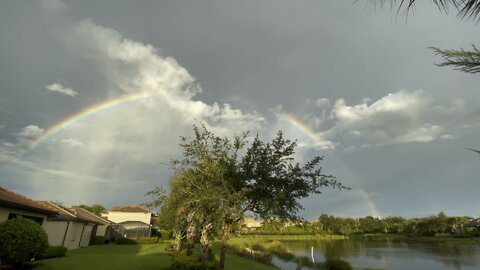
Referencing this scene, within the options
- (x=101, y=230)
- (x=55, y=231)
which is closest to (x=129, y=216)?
(x=101, y=230)

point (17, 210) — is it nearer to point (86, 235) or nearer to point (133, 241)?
point (86, 235)

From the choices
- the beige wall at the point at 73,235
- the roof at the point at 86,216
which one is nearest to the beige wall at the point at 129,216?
the roof at the point at 86,216

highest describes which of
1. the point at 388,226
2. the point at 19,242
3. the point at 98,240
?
the point at 388,226

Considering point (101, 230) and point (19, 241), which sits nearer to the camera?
point (19, 241)

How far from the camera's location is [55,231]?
1079 inches

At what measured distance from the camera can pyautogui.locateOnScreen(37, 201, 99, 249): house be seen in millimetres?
26578

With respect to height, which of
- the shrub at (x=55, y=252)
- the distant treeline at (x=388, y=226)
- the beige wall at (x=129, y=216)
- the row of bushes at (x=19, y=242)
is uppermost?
the distant treeline at (x=388, y=226)

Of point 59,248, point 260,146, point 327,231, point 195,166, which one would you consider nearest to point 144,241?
point 59,248

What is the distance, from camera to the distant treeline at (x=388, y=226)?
111 metres

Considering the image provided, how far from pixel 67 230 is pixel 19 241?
1874cm

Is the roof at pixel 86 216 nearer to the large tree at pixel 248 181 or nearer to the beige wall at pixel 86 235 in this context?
the beige wall at pixel 86 235

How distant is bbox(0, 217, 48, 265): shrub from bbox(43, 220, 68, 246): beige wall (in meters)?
11.6

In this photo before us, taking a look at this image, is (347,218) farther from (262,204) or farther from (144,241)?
(262,204)

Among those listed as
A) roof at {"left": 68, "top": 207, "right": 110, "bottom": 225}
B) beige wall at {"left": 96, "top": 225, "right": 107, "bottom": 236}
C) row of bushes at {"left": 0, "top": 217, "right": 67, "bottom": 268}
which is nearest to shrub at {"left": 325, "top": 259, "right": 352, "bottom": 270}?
row of bushes at {"left": 0, "top": 217, "right": 67, "bottom": 268}
